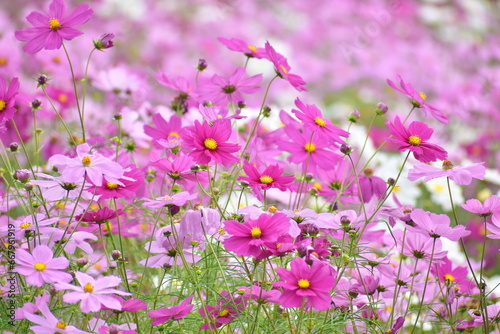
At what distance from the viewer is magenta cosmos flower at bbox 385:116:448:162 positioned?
0.83 m

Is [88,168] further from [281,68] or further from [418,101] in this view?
[418,101]

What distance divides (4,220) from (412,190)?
1.02 m

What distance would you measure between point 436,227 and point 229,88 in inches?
15.5

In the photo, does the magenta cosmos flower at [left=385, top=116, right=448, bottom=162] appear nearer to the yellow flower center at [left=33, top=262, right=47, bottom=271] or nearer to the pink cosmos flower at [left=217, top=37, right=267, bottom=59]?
the pink cosmos flower at [left=217, top=37, right=267, bottom=59]

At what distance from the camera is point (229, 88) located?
1.02 metres

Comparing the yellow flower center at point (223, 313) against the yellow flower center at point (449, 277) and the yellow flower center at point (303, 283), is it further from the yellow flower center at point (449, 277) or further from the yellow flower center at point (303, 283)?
the yellow flower center at point (449, 277)

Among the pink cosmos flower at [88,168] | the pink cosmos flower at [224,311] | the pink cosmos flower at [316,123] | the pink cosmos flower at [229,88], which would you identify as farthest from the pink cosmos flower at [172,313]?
the pink cosmos flower at [229,88]

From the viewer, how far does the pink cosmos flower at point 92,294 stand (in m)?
0.67

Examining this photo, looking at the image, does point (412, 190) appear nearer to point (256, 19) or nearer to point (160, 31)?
point (160, 31)

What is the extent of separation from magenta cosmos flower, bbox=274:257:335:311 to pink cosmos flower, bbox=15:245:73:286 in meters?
0.24

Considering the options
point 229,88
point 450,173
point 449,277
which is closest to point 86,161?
point 229,88

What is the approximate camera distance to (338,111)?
314cm

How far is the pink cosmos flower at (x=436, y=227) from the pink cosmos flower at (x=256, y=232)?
18cm

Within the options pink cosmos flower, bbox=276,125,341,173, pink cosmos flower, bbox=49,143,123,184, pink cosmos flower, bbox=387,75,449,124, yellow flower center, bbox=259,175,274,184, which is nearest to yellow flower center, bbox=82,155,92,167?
pink cosmos flower, bbox=49,143,123,184
